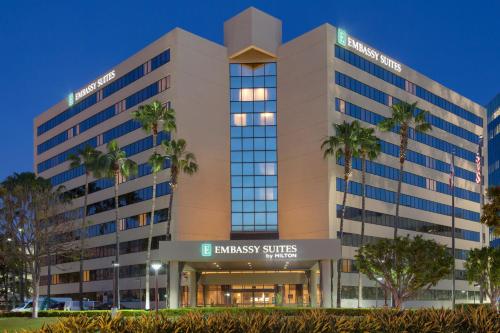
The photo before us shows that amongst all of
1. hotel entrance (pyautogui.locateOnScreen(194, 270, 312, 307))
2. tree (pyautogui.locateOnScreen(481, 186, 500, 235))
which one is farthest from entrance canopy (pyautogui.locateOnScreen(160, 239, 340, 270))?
tree (pyautogui.locateOnScreen(481, 186, 500, 235))

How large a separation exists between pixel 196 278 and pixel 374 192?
2589 cm

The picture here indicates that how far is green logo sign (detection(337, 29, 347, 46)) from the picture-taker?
289 ft

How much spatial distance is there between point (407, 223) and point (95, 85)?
50.5 meters

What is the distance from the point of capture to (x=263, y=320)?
1925cm

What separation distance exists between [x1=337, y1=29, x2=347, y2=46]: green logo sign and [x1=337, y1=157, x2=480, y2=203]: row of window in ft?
48.2

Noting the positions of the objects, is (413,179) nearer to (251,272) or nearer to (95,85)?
(251,272)

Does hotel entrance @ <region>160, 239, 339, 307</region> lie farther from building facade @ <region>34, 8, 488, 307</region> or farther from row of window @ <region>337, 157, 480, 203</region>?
row of window @ <region>337, 157, 480, 203</region>

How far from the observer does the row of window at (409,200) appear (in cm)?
8854

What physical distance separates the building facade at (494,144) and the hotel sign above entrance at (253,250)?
3069 inches

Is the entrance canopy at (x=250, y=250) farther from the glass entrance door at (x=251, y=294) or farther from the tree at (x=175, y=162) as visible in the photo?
the glass entrance door at (x=251, y=294)

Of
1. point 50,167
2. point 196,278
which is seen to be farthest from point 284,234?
point 50,167

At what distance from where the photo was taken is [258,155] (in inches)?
3612

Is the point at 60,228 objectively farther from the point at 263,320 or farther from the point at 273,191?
the point at 263,320

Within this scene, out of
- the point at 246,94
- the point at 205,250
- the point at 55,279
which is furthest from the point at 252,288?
the point at 55,279
